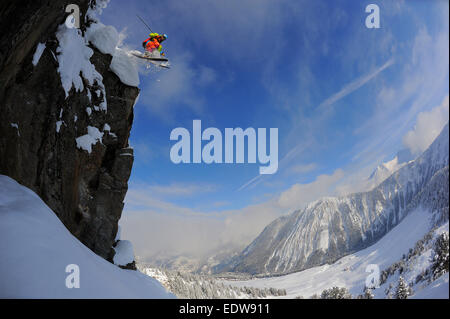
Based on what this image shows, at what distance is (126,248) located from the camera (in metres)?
19.4

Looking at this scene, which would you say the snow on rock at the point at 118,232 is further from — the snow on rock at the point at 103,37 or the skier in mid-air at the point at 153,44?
the skier in mid-air at the point at 153,44

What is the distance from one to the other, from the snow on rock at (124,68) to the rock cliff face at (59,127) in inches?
17.4

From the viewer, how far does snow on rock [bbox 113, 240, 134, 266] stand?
58.0 ft

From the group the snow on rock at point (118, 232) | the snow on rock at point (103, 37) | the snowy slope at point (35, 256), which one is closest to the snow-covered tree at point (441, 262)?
the snow on rock at point (118, 232)

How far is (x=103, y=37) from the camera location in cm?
1739

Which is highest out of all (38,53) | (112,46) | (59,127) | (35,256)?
(112,46)

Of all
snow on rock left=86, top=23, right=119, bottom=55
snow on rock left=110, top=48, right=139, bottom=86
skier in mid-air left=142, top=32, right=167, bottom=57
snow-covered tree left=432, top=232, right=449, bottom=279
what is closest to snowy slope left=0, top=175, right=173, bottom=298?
snow on rock left=110, top=48, right=139, bottom=86

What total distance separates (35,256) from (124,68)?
54.3ft

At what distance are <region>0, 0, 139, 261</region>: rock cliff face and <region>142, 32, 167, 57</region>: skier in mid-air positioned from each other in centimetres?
325

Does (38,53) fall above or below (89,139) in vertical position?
above

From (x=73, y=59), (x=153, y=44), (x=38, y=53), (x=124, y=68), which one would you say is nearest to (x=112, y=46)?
(x=124, y=68)

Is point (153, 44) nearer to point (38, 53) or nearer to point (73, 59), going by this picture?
point (73, 59)

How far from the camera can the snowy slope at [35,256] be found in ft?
21.5
